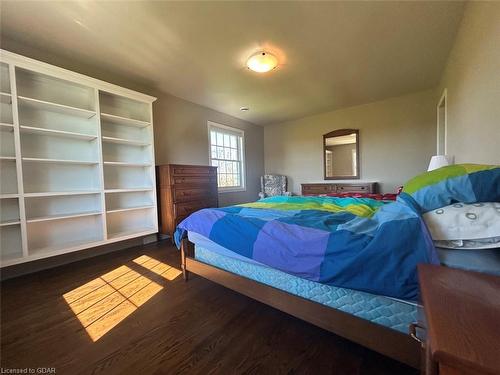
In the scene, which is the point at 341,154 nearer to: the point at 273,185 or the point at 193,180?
the point at 273,185

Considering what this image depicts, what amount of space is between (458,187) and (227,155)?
410 cm

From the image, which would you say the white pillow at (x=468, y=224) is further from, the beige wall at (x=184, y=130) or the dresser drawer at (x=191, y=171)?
the beige wall at (x=184, y=130)

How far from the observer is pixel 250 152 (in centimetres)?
523

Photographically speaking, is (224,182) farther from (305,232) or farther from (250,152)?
(305,232)

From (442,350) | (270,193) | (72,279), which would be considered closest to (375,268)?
(442,350)

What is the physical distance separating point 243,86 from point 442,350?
136 inches

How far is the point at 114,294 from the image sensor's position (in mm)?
1733

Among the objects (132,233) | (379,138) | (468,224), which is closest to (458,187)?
(468,224)

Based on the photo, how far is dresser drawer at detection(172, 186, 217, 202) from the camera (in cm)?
306

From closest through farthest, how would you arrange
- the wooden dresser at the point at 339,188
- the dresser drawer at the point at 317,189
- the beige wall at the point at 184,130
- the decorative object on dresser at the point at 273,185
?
the beige wall at the point at 184,130, the wooden dresser at the point at 339,188, the dresser drawer at the point at 317,189, the decorative object on dresser at the point at 273,185

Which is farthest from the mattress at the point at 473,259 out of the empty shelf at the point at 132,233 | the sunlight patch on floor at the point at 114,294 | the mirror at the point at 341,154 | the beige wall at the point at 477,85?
the mirror at the point at 341,154

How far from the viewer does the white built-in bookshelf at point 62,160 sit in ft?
6.52

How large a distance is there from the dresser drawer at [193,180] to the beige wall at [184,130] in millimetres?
587

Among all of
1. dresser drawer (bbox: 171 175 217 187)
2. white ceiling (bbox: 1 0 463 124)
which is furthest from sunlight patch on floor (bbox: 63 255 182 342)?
white ceiling (bbox: 1 0 463 124)
